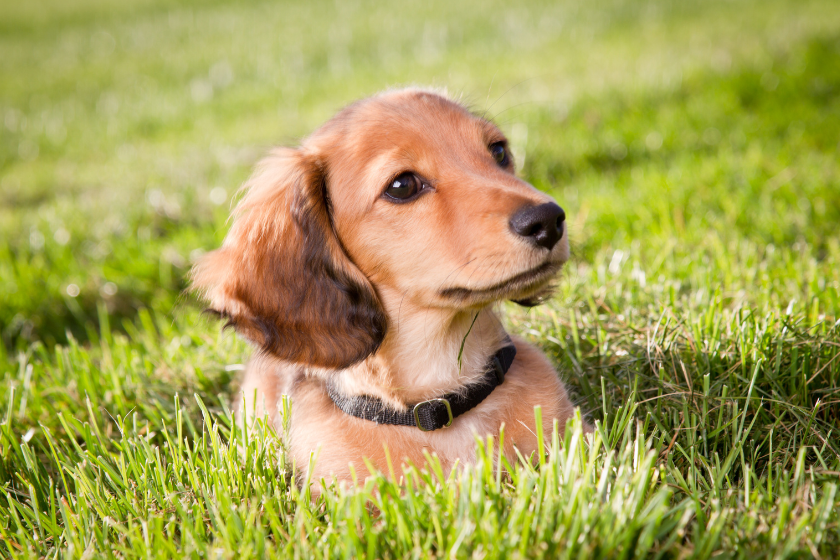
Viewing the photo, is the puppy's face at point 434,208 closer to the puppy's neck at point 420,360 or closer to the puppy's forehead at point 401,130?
the puppy's forehead at point 401,130

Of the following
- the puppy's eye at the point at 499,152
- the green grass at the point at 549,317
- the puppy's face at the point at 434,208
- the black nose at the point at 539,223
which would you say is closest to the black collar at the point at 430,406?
the green grass at the point at 549,317

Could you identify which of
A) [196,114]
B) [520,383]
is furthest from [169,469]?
[196,114]

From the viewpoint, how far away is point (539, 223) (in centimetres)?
178

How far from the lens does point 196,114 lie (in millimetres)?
9016

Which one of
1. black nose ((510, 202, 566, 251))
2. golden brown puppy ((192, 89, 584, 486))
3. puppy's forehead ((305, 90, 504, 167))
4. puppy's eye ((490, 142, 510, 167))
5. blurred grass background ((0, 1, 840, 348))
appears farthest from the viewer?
blurred grass background ((0, 1, 840, 348))

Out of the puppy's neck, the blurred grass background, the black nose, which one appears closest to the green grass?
the blurred grass background

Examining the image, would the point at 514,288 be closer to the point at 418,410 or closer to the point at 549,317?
the point at 418,410

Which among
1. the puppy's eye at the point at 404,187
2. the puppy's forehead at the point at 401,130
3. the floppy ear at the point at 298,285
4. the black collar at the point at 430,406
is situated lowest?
the black collar at the point at 430,406

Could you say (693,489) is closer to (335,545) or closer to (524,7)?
(335,545)

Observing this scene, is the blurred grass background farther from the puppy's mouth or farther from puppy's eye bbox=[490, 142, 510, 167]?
the puppy's mouth

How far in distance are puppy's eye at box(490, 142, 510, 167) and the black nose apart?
0.56m

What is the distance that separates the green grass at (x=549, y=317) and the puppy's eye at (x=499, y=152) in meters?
0.44

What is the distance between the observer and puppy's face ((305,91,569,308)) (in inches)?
71.1

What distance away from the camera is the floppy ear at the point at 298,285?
202cm
